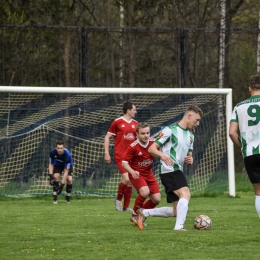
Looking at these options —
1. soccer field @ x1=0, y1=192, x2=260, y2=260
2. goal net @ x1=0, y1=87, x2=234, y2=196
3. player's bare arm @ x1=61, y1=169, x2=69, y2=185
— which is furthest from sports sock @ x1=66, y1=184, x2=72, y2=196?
soccer field @ x1=0, y1=192, x2=260, y2=260

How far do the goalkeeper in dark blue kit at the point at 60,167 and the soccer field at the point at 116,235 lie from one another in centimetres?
176

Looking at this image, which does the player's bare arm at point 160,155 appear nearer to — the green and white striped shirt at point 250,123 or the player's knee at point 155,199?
the green and white striped shirt at point 250,123

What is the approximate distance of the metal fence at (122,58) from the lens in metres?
17.6

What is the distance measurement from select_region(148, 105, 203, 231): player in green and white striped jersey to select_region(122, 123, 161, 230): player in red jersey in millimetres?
812

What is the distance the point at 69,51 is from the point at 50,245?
1185 cm

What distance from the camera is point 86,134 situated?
16.5m

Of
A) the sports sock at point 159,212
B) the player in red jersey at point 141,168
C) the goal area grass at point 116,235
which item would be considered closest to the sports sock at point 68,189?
the goal area grass at point 116,235

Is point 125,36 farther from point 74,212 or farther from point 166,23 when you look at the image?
point 74,212

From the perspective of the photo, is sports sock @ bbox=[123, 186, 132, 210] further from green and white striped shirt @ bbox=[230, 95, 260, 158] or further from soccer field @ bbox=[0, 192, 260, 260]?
green and white striped shirt @ bbox=[230, 95, 260, 158]

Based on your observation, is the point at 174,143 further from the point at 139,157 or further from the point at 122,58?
the point at 122,58

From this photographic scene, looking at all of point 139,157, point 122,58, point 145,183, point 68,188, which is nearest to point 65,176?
point 68,188

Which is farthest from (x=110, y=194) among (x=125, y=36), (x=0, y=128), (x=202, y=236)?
(x=202, y=236)

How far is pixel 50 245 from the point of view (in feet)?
25.7

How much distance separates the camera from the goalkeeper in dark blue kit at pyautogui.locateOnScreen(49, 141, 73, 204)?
49.5 feet
